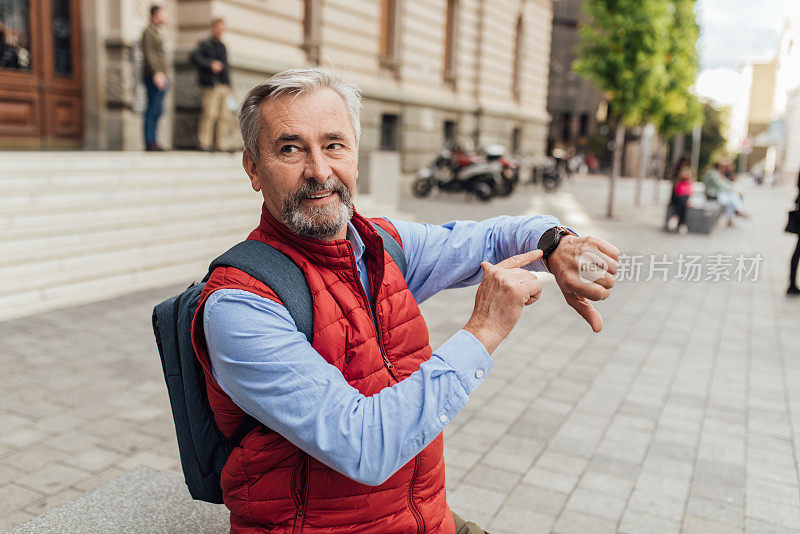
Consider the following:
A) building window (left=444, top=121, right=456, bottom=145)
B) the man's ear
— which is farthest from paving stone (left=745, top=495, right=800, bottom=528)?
building window (left=444, top=121, right=456, bottom=145)

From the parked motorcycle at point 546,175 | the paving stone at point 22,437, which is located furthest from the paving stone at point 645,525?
the parked motorcycle at point 546,175

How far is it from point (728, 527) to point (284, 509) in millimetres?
2613

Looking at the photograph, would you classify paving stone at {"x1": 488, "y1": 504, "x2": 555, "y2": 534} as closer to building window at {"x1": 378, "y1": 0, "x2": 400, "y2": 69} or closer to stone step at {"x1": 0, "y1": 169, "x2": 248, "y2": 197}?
stone step at {"x1": 0, "y1": 169, "x2": 248, "y2": 197}

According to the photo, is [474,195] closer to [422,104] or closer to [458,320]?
[422,104]

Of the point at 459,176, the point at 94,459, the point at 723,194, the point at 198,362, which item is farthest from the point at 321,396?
the point at 723,194

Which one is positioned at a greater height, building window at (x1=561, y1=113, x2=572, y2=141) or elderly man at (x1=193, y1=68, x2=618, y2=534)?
building window at (x1=561, y1=113, x2=572, y2=141)

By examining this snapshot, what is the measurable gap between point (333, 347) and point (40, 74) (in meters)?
11.2

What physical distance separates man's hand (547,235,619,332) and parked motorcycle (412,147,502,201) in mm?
16379

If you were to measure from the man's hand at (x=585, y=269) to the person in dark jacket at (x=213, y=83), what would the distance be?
30.5ft

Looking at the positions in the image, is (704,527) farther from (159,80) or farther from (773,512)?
(159,80)

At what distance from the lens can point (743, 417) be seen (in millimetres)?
4762

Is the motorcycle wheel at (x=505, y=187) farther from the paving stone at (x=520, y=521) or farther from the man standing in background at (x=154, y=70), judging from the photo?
the paving stone at (x=520, y=521)

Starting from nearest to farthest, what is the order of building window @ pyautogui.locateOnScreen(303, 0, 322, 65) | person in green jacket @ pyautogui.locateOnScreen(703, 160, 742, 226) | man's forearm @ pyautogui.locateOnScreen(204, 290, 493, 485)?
man's forearm @ pyautogui.locateOnScreen(204, 290, 493, 485) → building window @ pyautogui.locateOnScreen(303, 0, 322, 65) → person in green jacket @ pyautogui.locateOnScreen(703, 160, 742, 226)

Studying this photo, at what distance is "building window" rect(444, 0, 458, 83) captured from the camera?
22.1m
